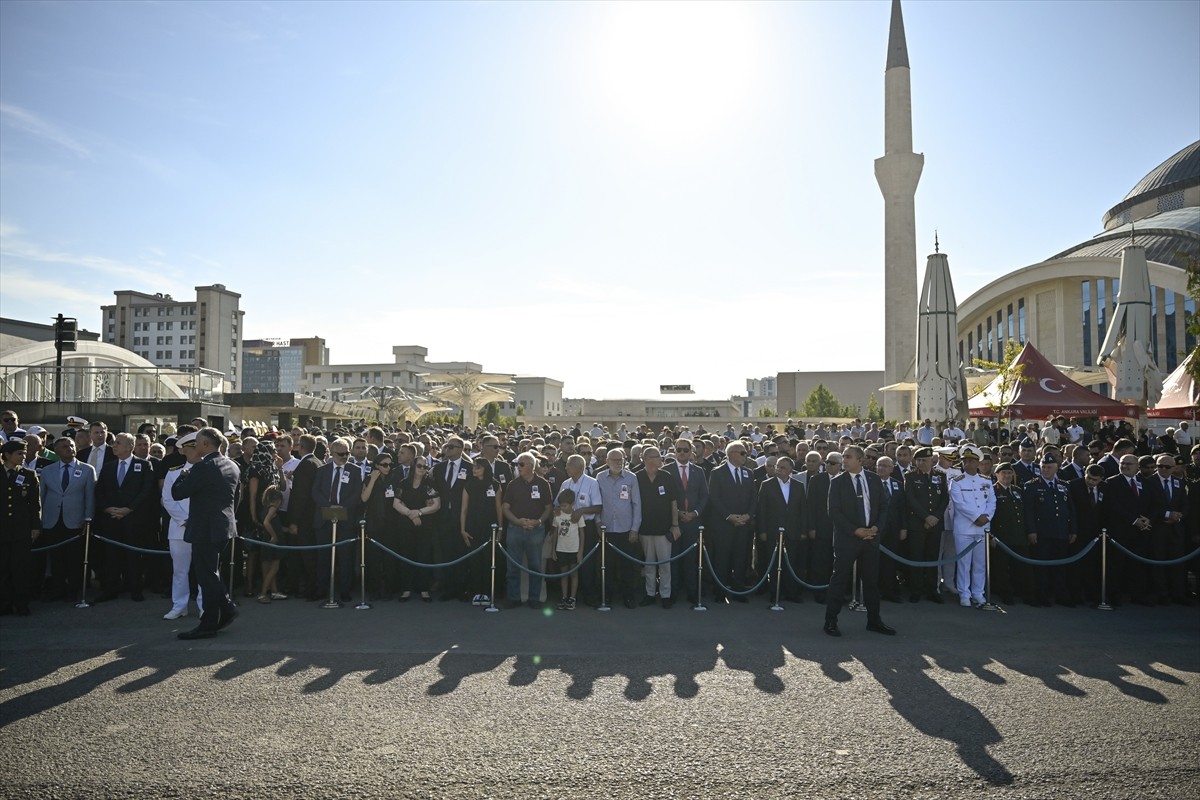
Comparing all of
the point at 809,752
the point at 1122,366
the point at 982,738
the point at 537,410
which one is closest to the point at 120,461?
the point at 809,752

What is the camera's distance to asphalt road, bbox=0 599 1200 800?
4945mm

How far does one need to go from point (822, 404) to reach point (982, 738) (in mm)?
74541

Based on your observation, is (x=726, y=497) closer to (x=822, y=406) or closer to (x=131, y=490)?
(x=131, y=490)

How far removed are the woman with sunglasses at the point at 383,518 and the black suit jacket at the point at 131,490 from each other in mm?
2684

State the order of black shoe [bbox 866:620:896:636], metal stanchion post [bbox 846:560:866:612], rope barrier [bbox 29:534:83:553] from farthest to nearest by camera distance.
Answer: metal stanchion post [bbox 846:560:866:612] → rope barrier [bbox 29:534:83:553] → black shoe [bbox 866:620:896:636]

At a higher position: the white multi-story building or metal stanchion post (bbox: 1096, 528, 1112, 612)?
the white multi-story building

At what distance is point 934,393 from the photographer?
3644 cm

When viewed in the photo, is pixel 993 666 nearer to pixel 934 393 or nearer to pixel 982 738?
pixel 982 738

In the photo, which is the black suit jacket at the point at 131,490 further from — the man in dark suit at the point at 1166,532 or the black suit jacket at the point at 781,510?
the man in dark suit at the point at 1166,532

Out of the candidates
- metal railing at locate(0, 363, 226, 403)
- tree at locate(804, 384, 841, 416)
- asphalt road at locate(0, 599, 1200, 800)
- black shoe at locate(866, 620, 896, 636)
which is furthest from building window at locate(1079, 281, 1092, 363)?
black shoe at locate(866, 620, 896, 636)

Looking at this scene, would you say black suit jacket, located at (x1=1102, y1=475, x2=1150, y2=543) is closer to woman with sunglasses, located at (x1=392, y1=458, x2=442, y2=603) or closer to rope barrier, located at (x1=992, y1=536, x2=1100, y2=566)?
rope barrier, located at (x1=992, y1=536, x2=1100, y2=566)

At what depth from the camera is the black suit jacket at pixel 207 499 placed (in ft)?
26.4

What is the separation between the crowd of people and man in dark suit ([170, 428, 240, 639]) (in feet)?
5.29

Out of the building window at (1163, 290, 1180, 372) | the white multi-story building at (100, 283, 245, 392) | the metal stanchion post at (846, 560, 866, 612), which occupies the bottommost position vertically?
the metal stanchion post at (846, 560, 866, 612)
